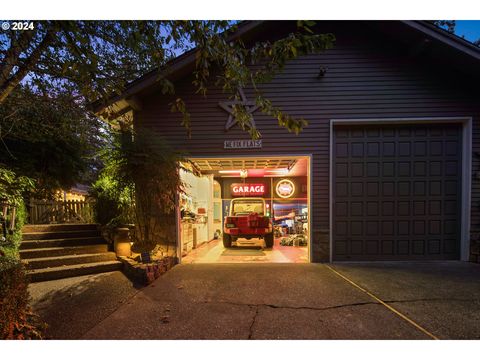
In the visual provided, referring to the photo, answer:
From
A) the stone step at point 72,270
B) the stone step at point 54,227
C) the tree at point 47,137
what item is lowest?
the stone step at point 72,270

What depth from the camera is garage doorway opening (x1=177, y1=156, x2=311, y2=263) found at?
21.5 ft

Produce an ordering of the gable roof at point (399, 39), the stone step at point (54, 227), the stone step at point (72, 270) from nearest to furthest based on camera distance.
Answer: the stone step at point (72, 270) < the gable roof at point (399, 39) < the stone step at point (54, 227)

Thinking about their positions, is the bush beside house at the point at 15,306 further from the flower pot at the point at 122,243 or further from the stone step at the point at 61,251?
the stone step at the point at 61,251

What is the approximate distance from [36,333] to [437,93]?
892cm

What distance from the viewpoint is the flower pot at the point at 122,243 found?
548 centimetres

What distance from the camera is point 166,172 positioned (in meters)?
5.13

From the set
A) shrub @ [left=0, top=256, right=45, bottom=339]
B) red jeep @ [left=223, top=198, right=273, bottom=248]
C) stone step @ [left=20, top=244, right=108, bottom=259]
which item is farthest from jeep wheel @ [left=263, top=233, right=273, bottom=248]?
shrub @ [left=0, top=256, right=45, bottom=339]

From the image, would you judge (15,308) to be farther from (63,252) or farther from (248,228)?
(248,228)

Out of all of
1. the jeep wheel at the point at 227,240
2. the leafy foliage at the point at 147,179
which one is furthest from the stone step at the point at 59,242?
the jeep wheel at the point at 227,240

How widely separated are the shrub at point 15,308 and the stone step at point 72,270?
224cm

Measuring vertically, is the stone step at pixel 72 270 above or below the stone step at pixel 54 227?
below

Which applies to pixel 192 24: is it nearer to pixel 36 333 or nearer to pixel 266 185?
pixel 36 333

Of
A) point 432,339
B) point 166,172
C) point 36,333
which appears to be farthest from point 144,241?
point 432,339

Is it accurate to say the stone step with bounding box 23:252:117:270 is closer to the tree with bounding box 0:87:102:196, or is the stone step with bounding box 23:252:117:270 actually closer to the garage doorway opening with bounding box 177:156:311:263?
the garage doorway opening with bounding box 177:156:311:263
